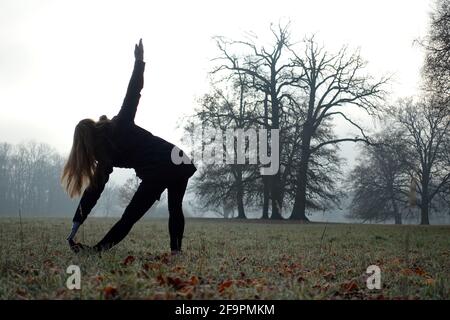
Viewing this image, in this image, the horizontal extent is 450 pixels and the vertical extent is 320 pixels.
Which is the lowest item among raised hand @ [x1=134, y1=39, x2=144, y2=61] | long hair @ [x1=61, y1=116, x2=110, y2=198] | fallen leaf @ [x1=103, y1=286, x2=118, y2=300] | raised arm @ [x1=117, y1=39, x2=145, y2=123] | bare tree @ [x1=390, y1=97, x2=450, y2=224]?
fallen leaf @ [x1=103, y1=286, x2=118, y2=300]

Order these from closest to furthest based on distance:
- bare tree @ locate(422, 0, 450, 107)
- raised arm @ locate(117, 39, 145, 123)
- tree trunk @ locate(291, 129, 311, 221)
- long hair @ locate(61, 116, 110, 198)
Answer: raised arm @ locate(117, 39, 145, 123)
long hair @ locate(61, 116, 110, 198)
bare tree @ locate(422, 0, 450, 107)
tree trunk @ locate(291, 129, 311, 221)

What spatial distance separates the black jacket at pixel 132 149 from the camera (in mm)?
4867

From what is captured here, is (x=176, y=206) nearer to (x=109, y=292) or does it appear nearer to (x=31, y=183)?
(x=109, y=292)

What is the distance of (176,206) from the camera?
5363 millimetres

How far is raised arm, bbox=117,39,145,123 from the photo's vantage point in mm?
4828

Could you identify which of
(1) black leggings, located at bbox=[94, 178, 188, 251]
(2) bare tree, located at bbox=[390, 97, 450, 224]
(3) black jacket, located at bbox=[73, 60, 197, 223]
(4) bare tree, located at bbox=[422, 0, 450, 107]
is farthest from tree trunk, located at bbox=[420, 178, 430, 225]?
(3) black jacket, located at bbox=[73, 60, 197, 223]

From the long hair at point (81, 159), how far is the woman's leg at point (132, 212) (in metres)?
0.61

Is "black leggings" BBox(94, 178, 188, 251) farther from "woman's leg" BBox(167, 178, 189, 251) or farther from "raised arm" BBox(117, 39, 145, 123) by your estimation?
"raised arm" BBox(117, 39, 145, 123)

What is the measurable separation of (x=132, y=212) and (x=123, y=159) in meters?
0.66

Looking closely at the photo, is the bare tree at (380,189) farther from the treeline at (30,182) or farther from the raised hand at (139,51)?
the treeline at (30,182)

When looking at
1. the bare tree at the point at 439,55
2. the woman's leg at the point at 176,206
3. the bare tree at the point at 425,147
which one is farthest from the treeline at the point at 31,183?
the woman's leg at the point at 176,206

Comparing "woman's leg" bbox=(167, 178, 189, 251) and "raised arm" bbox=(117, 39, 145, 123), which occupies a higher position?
"raised arm" bbox=(117, 39, 145, 123)
